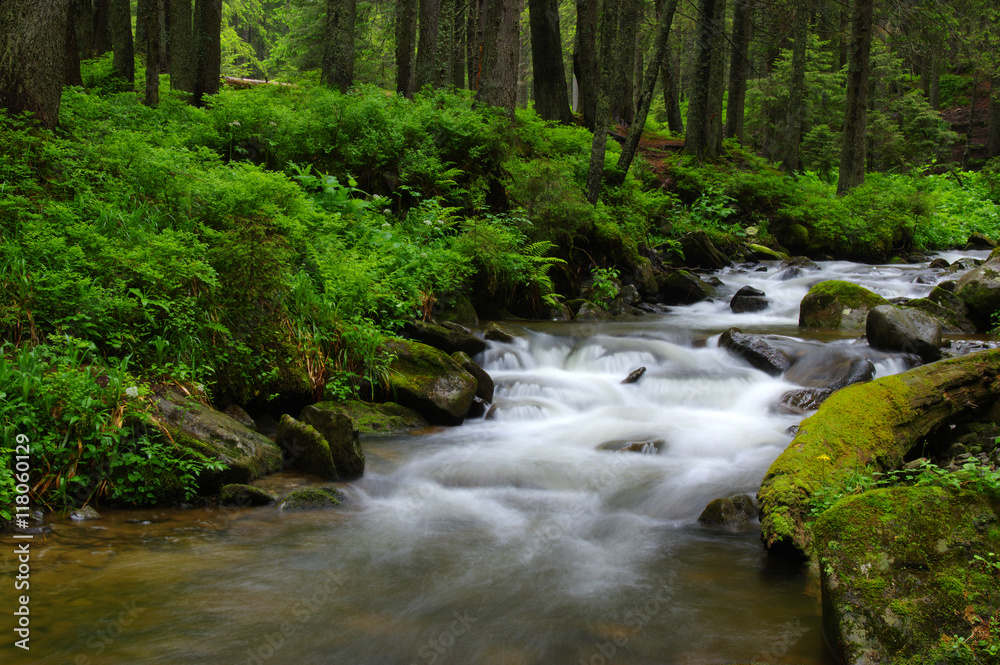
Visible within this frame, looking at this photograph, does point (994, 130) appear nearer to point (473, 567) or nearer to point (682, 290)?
point (682, 290)

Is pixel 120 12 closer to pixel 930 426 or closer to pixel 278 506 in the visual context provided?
pixel 278 506

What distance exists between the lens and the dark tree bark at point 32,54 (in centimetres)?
803

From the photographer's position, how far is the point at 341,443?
570 cm

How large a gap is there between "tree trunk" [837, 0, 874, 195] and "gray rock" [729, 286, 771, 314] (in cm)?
784

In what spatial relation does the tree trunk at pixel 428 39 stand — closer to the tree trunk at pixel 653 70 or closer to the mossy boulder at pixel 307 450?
the tree trunk at pixel 653 70

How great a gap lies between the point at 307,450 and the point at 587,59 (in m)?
16.9

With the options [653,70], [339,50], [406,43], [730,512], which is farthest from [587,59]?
[730,512]

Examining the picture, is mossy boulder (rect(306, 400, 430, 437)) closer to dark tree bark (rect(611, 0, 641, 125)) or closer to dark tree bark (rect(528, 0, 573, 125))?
dark tree bark (rect(528, 0, 573, 125))

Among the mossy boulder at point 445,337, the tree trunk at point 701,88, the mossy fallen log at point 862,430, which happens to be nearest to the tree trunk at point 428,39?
the tree trunk at point 701,88

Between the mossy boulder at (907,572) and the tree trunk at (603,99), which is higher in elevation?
the tree trunk at (603,99)

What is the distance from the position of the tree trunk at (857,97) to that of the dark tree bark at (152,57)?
52.9ft

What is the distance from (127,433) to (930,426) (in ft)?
20.4

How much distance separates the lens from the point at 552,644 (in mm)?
3516

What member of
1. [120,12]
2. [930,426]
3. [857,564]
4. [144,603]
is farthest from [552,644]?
[120,12]
